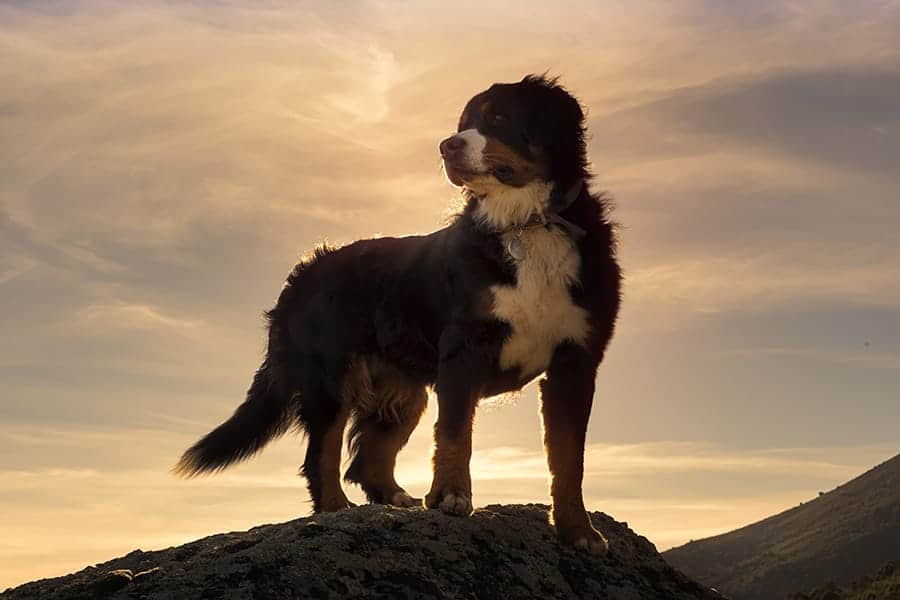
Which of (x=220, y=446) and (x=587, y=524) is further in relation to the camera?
(x=220, y=446)

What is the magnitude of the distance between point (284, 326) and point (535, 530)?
333cm

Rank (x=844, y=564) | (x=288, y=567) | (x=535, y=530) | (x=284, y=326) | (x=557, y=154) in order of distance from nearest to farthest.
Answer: (x=288, y=567), (x=535, y=530), (x=557, y=154), (x=284, y=326), (x=844, y=564)

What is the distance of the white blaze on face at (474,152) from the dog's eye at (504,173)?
0.09 metres

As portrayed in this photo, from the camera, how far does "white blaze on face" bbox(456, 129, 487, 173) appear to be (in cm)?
671

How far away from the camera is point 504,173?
6.78m

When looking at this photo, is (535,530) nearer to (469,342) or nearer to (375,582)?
(469,342)

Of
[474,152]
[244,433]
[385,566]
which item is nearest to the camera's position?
[385,566]

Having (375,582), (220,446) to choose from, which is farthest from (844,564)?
(375,582)

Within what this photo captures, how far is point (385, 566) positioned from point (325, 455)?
119 inches

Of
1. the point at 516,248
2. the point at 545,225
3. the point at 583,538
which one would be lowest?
the point at 583,538

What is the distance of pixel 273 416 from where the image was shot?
930 centimetres

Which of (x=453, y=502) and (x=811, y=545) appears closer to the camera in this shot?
(x=453, y=502)

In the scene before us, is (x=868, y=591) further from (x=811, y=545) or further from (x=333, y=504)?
(x=811, y=545)

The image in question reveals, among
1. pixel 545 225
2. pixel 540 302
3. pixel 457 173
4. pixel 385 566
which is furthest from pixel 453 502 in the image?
pixel 457 173
